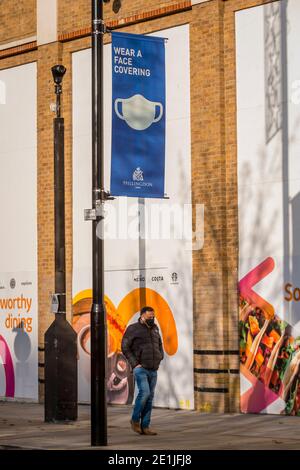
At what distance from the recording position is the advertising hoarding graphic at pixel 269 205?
19.7 meters

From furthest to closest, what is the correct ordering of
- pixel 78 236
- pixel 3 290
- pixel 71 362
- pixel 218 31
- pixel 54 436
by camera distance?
pixel 3 290, pixel 78 236, pixel 218 31, pixel 71 362, pixel 54 436

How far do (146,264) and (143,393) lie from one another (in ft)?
18.3

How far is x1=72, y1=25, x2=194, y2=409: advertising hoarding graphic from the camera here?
71.2 ft

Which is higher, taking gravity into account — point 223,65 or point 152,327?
point 223,65

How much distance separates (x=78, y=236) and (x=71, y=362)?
486 centimetres

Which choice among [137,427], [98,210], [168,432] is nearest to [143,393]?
[137,427]

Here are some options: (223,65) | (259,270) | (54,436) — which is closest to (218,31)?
(223,65)

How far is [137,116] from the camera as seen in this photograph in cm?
1809

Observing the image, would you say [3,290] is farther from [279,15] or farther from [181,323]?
[279,15]

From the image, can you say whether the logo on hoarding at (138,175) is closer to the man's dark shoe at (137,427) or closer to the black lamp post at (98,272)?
the black lamp post at (98,272)

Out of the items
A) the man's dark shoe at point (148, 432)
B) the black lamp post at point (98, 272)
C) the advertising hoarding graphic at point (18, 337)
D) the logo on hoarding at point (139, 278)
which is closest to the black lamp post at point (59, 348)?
the man's dark shoe at point (148, 432)

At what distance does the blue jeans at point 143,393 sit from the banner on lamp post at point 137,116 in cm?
276

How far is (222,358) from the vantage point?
812 inches

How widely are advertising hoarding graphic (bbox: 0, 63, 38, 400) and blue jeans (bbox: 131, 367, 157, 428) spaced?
25.4 feet
